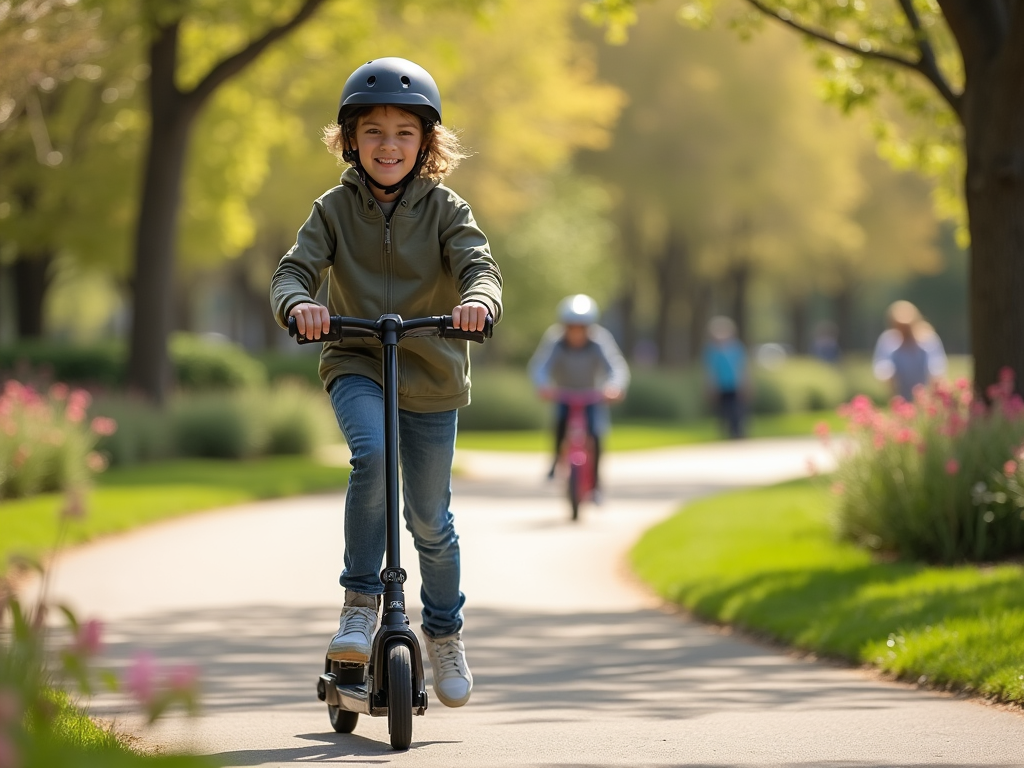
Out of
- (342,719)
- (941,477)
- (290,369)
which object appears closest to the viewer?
(342,719)

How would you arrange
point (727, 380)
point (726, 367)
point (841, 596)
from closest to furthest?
1. point (841, 596)
2. point (726, 367)
3. point (727, 380)

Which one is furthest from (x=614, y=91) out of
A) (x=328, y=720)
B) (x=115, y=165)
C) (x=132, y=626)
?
(x=328, y=720)

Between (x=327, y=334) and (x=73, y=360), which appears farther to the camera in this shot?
(x=73, y=360)

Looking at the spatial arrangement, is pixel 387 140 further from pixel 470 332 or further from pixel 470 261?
pixel 470 332

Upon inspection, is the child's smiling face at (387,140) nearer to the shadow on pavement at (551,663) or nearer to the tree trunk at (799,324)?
the shadow on pavement at (551,663)

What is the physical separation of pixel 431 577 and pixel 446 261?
1078 millimetres

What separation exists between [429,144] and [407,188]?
166 millimetres

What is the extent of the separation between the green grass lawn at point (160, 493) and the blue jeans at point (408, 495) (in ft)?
16.9

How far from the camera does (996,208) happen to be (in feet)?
35.1

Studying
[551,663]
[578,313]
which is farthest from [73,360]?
[551,663]

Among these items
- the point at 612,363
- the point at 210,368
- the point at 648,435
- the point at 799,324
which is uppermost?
the point at 799,324

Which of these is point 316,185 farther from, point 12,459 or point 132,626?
point 132,626

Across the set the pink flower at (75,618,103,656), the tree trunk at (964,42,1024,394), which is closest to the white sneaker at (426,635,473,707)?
the pink flower at (75,618,103,656)

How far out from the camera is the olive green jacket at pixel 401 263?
18.1 feet
